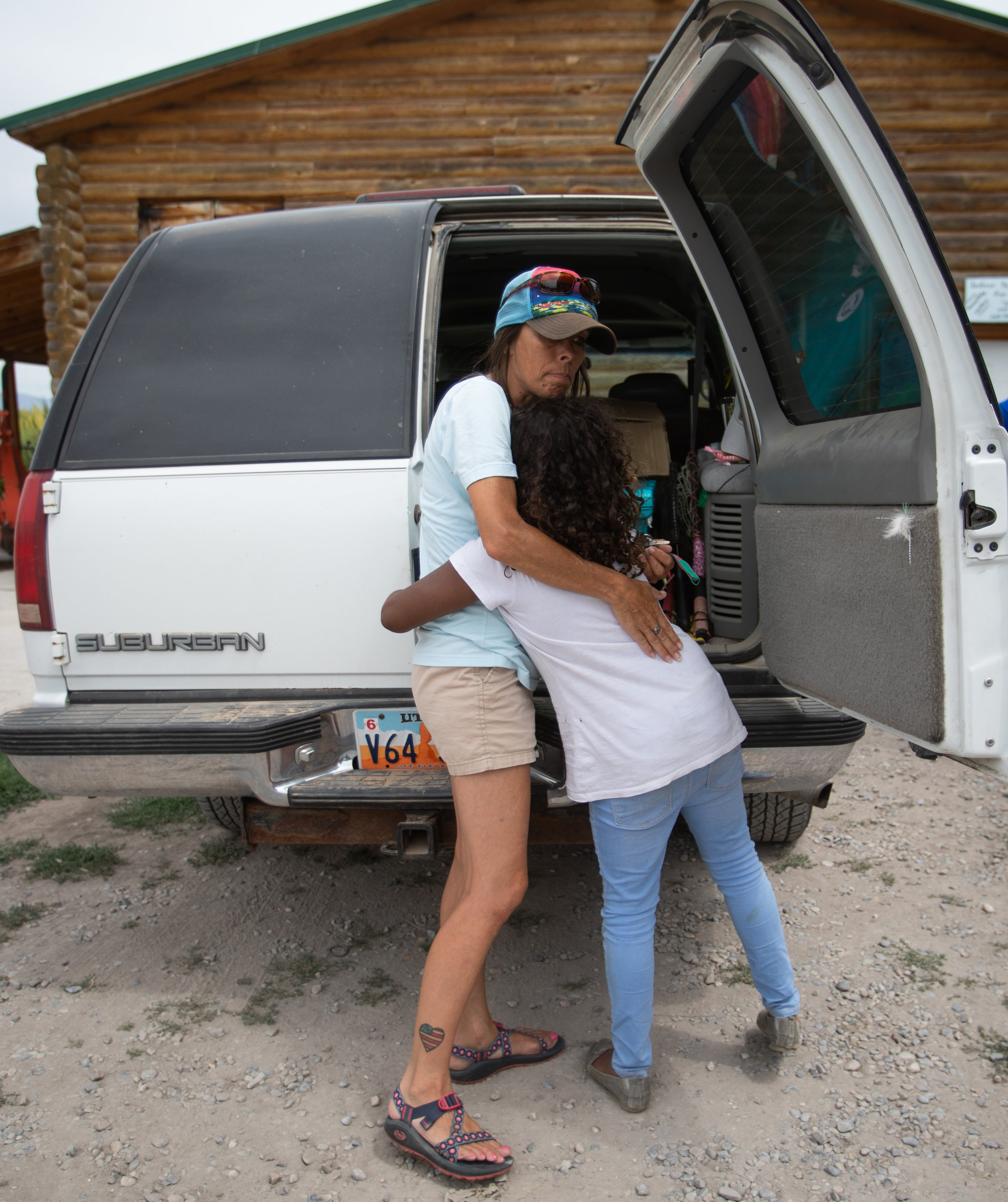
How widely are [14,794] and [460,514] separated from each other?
3.30 metres

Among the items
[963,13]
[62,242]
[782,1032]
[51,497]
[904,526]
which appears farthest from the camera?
[62,242]

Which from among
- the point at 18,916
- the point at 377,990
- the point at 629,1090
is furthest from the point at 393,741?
the point at 18,916

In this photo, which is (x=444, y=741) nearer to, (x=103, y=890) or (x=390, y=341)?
(x=390, y=341)

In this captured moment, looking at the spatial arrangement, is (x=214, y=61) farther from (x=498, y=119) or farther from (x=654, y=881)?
(x=654, y=881)

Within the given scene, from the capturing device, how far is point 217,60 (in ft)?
26.1

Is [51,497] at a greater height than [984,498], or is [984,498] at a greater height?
[51,497]

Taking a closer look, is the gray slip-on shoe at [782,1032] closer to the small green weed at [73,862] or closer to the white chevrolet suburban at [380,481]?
the white chevrolet suburban at [380,481]

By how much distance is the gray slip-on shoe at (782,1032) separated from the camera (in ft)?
7.30

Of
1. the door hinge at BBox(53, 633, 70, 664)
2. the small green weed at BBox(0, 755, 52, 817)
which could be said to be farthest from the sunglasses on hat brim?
the small green weed at BBox(0, 755, 52, 817)

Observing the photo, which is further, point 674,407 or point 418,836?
point 674,407

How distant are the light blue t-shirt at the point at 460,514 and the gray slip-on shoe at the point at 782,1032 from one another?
1.09 meters

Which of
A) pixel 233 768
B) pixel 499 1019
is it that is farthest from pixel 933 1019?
pixel 233 768

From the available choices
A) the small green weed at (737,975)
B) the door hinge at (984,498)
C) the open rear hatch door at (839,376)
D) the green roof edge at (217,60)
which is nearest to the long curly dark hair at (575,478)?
the open rear hatch door at (839,376)

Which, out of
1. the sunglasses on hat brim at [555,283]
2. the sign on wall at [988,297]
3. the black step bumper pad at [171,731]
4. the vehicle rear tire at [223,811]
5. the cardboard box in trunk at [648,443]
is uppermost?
the sign on wall at [988,297]
